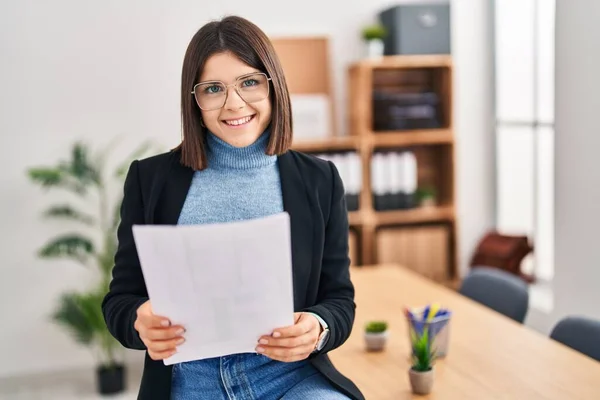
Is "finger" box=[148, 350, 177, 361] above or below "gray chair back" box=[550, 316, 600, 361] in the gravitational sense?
above

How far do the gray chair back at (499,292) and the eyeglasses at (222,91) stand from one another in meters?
1.61

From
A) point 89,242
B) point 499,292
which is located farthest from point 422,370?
point 89,242

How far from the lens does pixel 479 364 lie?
224 cm

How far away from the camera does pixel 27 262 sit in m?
4.65

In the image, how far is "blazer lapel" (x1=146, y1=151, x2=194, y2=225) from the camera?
1.67 meters

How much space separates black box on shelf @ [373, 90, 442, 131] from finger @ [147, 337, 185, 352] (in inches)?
137

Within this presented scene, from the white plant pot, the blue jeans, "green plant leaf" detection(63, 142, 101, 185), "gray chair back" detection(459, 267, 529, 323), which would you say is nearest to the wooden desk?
"gray chair back" detection(459, 267, 529, 323)

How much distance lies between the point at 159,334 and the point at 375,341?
3.56 feet

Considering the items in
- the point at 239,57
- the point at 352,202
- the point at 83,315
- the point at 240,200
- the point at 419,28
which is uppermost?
the point at 419,28

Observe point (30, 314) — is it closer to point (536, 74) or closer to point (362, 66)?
point (362, 66)

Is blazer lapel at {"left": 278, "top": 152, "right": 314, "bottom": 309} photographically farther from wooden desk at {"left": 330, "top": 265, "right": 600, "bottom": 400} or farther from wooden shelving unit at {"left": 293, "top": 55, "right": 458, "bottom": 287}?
wooden shelving unit at {"left": 293, "top": 55, "right": 458, "bottom": 287}

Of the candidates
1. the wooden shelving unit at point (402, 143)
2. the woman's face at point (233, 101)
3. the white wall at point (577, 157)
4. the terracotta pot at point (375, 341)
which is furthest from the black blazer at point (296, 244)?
the wooden shelving unit at point (402, 143)

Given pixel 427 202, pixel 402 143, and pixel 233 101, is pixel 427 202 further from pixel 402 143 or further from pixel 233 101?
pixel 233 101

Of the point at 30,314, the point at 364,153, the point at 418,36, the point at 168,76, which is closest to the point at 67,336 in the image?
the point at 30,314
